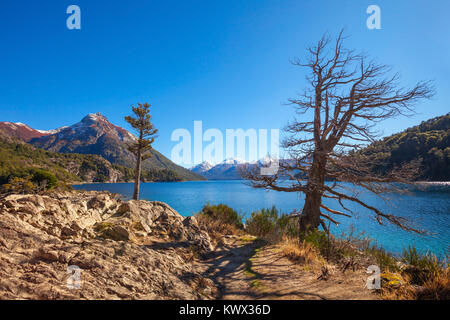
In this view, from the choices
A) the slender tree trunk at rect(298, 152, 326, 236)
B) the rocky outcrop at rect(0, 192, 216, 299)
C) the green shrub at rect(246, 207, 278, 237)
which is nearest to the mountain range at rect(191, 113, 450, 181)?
the slender tree trunk at rect(298, 152, 326, 236)

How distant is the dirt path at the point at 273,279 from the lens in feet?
12.9

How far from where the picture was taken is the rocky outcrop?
2.59 m

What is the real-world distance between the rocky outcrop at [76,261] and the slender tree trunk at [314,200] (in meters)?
5.28

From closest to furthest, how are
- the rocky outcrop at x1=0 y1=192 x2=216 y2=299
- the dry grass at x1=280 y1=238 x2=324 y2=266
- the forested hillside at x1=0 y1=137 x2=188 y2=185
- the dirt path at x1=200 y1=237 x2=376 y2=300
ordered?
the rocky outcrop at x1=0 y1=192 x2=216 y2=299 < the dirt path at x1=200 y1=237 x2=376 y2=300 < the dry grass at x1=280 y1=238 x2=324 y2=266 < the forested hillside at x1=0 y1=137 x2=188 y2=185

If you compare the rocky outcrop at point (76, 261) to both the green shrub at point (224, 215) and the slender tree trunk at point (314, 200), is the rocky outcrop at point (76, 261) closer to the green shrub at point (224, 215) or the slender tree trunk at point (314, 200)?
the slender tree trunk at point (314, 200)

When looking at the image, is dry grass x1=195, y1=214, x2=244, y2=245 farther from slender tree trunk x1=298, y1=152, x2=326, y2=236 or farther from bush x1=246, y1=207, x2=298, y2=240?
slender tree trunk x1=298, y1=152, x2=326, y2=236

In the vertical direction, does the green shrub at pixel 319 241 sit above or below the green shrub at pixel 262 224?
above

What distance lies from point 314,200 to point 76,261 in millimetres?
8372

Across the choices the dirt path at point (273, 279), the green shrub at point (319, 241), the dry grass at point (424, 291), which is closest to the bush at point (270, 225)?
the green shrub at point (319, 241)

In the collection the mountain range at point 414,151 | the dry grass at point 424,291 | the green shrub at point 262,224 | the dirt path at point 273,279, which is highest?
the mountain range at point 414,151

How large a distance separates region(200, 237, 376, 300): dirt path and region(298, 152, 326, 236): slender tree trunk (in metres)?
2.28

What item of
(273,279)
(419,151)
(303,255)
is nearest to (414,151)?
(419,151)

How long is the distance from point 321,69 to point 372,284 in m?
8.30
